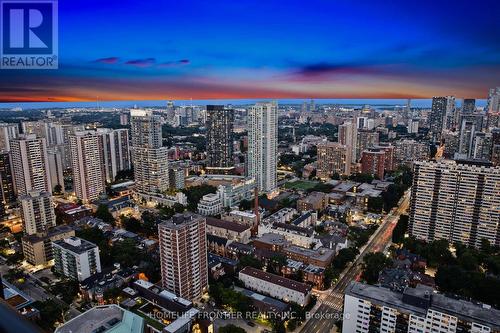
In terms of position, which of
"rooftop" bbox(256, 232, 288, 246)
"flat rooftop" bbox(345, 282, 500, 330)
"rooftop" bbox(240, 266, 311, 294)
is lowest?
"rooftop" bbox(240, 266, 311, 294)

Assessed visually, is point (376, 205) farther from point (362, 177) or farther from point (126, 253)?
point (126, 253)

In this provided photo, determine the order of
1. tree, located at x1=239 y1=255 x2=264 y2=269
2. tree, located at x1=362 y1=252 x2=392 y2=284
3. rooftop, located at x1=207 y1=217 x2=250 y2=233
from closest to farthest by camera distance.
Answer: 1. tree, located at x1=362 y1=252 x2=392 y2=284
2. tree, located at x1=239 y1=255 x2=264 y2=269
3. rooftop, located at x1=207 y1=217 x2=250 y2=233

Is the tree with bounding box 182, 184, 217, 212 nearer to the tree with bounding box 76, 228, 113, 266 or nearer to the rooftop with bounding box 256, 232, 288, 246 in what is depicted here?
the tree with bounding box 76, 228, 113, 266

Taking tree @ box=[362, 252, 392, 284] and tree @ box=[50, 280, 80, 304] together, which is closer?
tree @ box=[50, 280, 80, 304]

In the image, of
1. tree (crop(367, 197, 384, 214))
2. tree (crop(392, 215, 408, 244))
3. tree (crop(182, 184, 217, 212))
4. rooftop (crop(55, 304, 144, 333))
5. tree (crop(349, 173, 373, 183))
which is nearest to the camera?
rooftop (crop(55, 304, 144, 333))

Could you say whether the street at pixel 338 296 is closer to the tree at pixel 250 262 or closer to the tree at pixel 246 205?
the tree at pixel 250 262

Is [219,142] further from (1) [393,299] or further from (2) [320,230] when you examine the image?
(1) [393,299]

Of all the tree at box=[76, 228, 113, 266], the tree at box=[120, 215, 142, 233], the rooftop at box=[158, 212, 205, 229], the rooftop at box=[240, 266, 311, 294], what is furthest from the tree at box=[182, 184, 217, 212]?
the rooftop at box=[158, 212, 205, 229]

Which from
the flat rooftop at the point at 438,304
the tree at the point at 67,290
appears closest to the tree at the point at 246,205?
the tree at the point at 67,290
